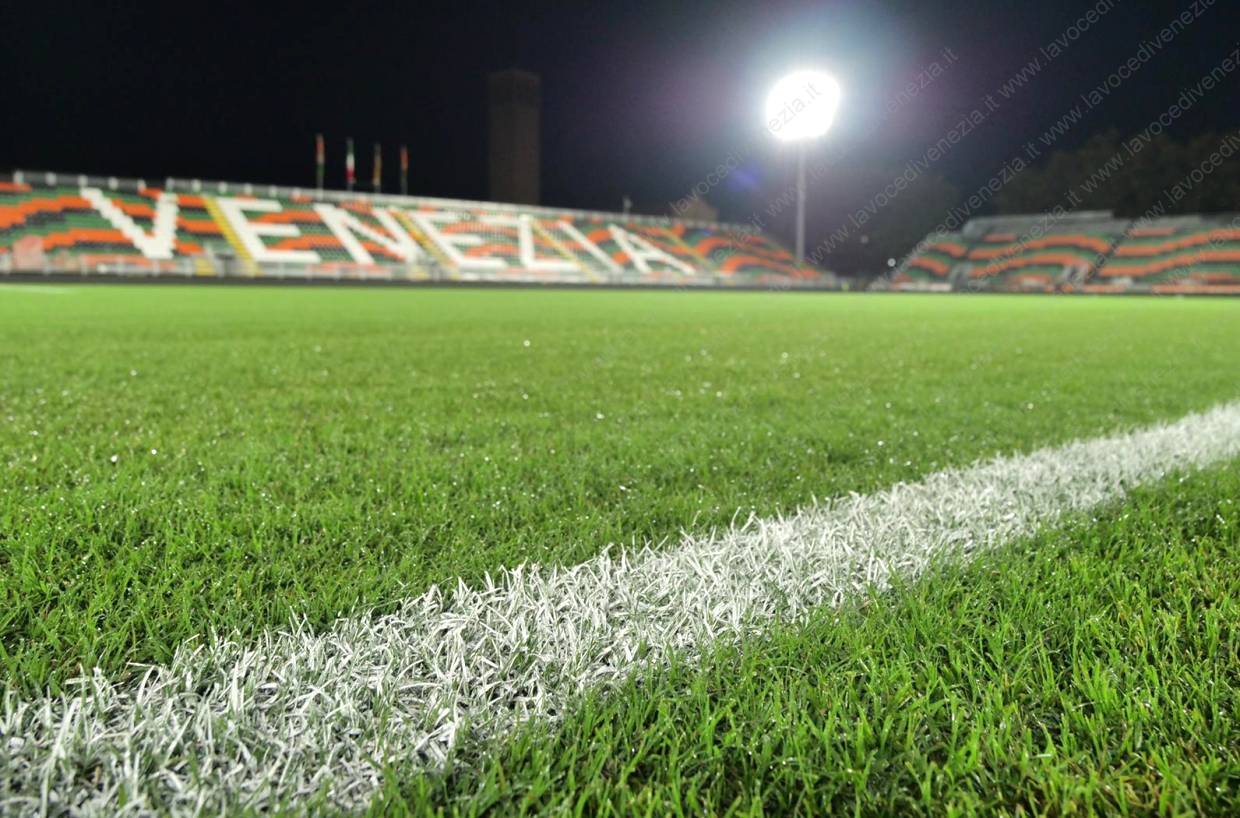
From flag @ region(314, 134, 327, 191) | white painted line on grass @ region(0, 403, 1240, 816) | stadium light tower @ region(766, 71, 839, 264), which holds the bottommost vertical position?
white painted line on grass @ region(0, 403, 1240, 816)

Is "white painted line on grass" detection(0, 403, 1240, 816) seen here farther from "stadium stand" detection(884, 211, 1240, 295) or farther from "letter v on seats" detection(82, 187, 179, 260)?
"stadium stand" detection(884, 211, 1240, 295)

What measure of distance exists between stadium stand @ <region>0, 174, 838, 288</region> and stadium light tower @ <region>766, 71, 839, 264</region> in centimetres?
691

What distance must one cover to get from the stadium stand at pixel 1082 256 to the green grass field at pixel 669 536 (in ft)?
119

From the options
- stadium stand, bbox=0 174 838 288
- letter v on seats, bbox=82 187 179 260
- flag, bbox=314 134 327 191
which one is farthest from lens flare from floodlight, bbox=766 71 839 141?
letter v on seats, bbox=82 187 179 260

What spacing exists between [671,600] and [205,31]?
4043 centimetres

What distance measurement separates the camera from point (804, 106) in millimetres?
31781

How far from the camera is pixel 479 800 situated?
2.01 feet

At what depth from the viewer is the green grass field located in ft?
2.17

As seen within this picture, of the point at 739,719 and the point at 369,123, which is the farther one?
the point at 369,123

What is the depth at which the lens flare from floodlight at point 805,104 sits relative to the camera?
3148 centimetres

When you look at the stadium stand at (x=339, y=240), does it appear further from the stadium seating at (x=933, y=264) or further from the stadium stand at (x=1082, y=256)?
the stadium stand at (x=1082, y=256)

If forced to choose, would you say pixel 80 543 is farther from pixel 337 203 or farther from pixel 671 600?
pixel 337 203

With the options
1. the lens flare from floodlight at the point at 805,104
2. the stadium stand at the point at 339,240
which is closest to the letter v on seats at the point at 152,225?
the stadium stand at the point at 339,240

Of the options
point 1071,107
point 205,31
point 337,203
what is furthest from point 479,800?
point 1071,107
